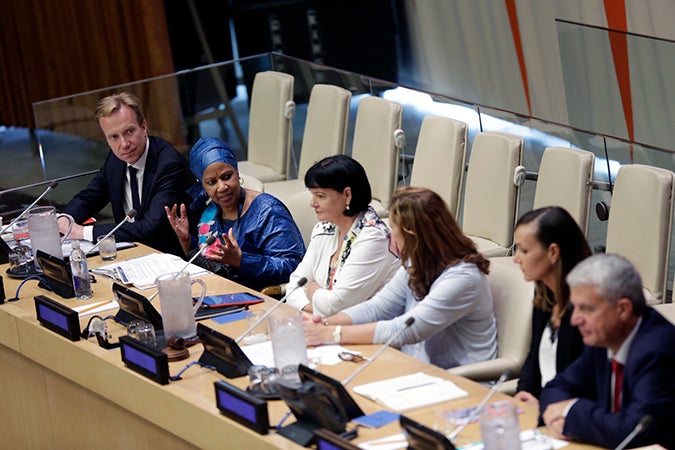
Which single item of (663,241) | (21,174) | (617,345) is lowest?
(21,174)

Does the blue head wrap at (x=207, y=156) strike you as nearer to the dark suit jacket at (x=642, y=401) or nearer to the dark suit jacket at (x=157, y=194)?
the dark suit jacket at (x=157, y=194)

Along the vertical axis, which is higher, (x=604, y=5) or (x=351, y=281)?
(x=604, y=5)

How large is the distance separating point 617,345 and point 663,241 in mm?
1624

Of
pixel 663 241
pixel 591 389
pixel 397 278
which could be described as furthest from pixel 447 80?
pixel 591 389

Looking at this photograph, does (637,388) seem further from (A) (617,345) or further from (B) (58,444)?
(B) (58,444)

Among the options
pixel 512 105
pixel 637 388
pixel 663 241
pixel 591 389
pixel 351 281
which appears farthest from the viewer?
pixel 512 105

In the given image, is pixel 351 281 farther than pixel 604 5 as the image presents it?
No

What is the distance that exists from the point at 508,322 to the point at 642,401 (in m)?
0.98

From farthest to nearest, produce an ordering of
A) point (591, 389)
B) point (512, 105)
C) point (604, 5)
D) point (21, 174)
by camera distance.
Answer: point (21, 174)
point (512, 105)
point (604, 5)
point (591, 389)

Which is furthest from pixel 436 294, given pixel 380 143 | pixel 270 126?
pixel 270 126

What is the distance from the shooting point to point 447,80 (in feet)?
27.3

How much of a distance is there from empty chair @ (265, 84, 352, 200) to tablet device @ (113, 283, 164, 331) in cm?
217

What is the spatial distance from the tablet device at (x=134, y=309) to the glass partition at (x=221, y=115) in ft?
6.62

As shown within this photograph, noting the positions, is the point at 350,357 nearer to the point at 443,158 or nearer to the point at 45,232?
the point at 45,232
